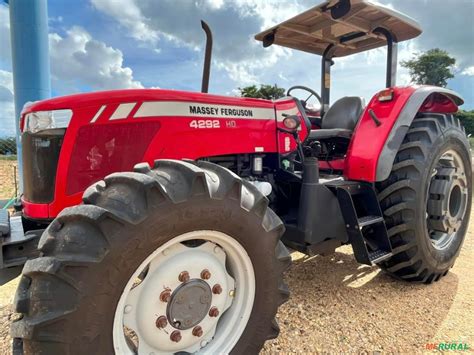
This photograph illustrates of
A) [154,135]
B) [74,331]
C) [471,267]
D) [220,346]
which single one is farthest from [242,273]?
[471,267]

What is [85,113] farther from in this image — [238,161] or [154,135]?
[238,161]

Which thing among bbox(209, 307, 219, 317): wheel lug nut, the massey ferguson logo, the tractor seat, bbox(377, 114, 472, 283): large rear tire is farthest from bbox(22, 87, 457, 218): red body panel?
bbox(209, 307, 219, 317): wheel lug nut

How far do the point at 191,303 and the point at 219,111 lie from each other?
1.28 metres

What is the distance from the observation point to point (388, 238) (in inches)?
110

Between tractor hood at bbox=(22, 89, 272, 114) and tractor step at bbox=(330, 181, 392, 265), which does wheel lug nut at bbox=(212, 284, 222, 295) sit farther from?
tractor step at bbox=(330, 181, 392, 265)

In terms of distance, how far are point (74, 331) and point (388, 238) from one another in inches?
91.2

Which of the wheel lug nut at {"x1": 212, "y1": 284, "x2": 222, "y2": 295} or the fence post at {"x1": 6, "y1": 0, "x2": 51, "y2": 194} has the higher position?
the fence post at {"x1": 6, "y1": 0, "x2": 51, "y2": 194}

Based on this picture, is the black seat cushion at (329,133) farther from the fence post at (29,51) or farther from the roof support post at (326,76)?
the fence post at (29,51)

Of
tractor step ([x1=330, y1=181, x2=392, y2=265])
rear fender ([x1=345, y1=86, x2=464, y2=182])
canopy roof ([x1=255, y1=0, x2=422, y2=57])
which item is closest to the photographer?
tractor step ([x1=330, y1=181, x2=392, y2=265])

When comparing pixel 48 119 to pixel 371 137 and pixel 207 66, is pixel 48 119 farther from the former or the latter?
pixel 371 137

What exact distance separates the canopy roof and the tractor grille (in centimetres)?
229

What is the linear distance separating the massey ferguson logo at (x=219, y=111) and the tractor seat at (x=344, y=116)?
1.12 meters

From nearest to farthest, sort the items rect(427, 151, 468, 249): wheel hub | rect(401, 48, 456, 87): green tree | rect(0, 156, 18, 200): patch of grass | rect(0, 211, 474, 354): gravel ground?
rect(0, 211, 474, 354): gravel ground < rect(427, 151, 468, 249): wheel hub < rect(0, 156, 18, 200): patch of grass < rect(401, 48, 456, 87): green tree

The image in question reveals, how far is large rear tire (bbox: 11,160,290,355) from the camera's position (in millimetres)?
1364
